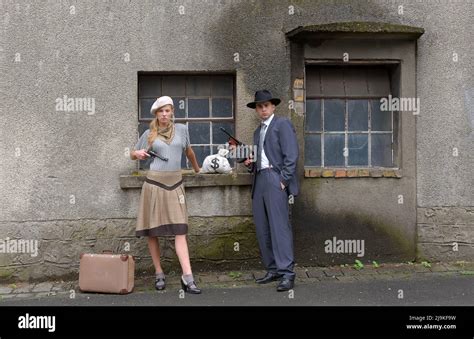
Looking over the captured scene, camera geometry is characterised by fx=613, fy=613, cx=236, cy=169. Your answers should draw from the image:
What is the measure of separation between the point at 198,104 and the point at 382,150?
2.33 metres

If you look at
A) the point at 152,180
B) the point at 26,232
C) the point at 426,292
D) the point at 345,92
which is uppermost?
the point at 345,92

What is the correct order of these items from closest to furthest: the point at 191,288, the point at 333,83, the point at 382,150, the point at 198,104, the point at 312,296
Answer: the point at 312,296 < the point at 191,288 < the point at 198,104 < the point at 333,83 < the point at 382,150

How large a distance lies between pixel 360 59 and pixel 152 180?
2.89 meters

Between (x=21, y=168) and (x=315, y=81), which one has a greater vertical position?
(x=315, y=81)

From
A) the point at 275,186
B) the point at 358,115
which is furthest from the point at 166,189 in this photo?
the point at 358,115

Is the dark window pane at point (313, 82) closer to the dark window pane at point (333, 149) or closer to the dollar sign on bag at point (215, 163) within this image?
the dark window pane at point (333, 149)

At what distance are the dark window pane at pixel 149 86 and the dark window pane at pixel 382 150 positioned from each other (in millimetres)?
2690

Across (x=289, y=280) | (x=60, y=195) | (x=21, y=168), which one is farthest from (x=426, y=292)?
(x=21, y=168)

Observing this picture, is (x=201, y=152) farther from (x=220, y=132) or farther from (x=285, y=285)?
(x=285, y=285)

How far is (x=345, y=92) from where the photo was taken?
746 centimetres

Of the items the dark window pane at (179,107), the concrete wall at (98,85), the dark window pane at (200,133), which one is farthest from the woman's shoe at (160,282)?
→ the dark window pane at (179,107)

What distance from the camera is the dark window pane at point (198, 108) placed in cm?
734

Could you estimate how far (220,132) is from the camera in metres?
7.38

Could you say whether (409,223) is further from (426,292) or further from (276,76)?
(276,76)
